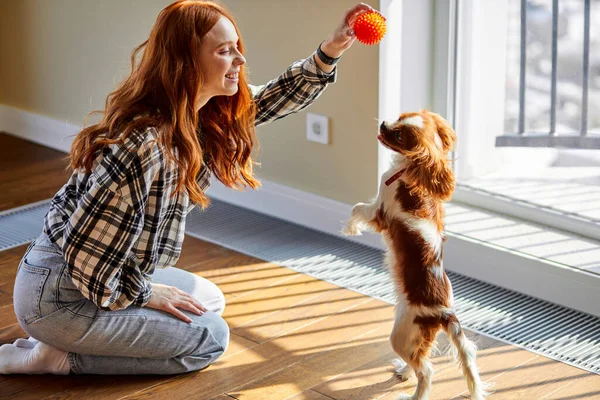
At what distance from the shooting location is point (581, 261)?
2824 millimetres

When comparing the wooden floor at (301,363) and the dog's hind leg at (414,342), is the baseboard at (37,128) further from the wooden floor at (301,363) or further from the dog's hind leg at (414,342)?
the dog's hind leg at (414,342)

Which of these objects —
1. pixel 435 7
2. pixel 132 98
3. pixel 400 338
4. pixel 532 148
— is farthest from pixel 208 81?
pixel 532 148

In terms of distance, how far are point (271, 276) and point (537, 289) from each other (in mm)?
836

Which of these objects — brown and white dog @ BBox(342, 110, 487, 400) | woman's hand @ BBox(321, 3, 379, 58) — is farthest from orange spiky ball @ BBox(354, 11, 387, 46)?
brown and white dog @ BBox(342, 110, 487, 400)

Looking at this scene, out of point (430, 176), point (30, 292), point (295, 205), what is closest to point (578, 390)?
point (430, 176)

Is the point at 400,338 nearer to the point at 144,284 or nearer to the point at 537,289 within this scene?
the point at 144,284

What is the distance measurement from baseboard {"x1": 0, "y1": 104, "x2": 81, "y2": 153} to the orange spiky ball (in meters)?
2.46

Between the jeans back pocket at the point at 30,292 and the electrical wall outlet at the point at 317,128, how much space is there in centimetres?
134

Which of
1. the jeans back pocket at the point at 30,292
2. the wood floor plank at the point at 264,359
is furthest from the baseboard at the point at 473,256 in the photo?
the jeans back pocket at the point at 30,292

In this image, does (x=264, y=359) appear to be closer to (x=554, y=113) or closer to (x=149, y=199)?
(x=149, y=199)

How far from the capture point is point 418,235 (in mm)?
2094

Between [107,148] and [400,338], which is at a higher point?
[107,148]

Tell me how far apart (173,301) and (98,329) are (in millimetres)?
209

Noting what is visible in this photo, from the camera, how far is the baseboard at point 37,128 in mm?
4418
